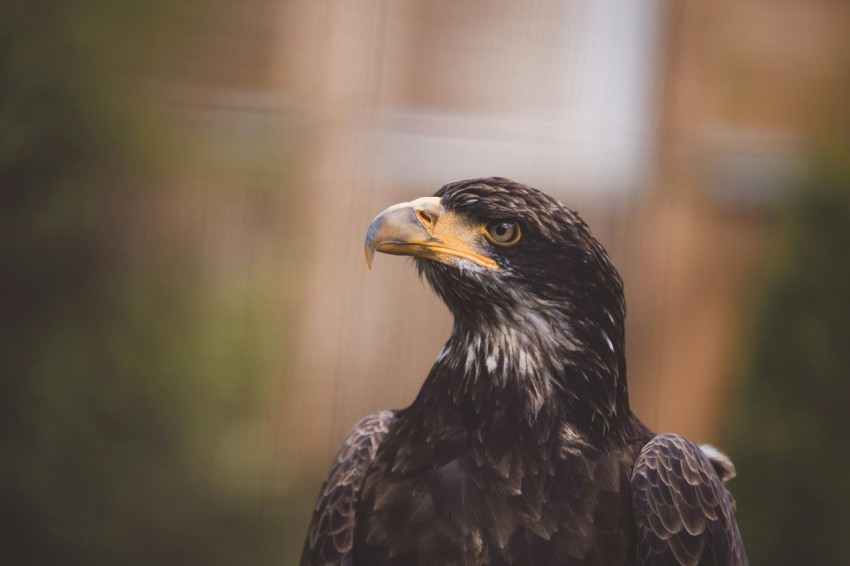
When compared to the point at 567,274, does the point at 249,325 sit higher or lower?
lower

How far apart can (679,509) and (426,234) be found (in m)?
0.79

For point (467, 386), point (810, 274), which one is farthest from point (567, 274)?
point (810, 274)

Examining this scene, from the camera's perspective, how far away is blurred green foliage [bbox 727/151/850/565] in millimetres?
4078

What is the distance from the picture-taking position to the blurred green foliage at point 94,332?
3.59m

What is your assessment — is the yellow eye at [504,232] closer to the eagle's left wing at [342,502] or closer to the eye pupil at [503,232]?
the eye pupil at [503,232]

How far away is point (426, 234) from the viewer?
186cm

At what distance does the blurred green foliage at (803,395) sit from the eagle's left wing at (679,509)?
2.46 m

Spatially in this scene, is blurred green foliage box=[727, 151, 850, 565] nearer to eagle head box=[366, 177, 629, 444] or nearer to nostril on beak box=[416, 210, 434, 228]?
eagle head box=[366, 177, 629, 444]

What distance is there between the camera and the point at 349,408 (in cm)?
496

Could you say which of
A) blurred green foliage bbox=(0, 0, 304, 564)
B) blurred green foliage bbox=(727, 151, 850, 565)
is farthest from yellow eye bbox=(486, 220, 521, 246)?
blurred green foliage bbox=(727, 151, 850, 565)

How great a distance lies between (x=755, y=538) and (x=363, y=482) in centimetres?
290

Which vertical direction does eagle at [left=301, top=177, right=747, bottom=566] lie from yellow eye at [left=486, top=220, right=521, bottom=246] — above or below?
below

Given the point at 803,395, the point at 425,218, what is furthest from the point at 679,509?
the point at 803,395

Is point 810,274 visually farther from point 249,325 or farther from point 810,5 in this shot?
point 249,325
